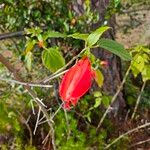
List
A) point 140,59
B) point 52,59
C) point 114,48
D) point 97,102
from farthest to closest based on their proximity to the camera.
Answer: point 97,102, point 140,59, point 52,59, point 114,48

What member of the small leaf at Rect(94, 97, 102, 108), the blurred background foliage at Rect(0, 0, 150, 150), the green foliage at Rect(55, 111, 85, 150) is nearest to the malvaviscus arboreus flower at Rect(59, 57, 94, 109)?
the blurred background foliage at Rect(0, 0, 150, 150)

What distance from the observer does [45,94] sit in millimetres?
2760

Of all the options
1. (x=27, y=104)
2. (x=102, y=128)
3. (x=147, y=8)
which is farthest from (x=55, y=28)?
(x=147, y=8)

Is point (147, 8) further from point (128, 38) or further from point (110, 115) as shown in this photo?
point (110, 115)

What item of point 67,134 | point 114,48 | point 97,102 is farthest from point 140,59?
point 114,48

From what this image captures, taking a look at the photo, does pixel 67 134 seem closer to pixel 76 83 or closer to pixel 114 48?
pixel 114 48

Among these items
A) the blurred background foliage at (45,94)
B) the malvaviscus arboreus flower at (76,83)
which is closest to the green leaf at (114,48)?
the malvaviscus arboreus flower at (76,83)

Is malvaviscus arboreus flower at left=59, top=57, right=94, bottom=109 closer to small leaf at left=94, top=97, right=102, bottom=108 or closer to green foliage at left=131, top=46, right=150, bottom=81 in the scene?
green foliage at left=131, top=46, right=150, bottom=81

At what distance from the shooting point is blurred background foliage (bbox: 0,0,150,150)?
228cm

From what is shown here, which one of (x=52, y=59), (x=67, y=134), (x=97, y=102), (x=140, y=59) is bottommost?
(x=67, y=134)

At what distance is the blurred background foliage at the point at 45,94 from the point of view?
2281mm

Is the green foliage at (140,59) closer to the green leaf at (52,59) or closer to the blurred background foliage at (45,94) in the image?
the blurred background foliage at (45,94)

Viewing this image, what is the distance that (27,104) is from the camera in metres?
2.69

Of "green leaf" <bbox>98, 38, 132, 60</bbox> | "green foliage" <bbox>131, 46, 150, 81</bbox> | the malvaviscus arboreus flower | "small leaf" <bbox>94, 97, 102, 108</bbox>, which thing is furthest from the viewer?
"small leaf" <bbox>94, 97, 102, 108</bbox>
